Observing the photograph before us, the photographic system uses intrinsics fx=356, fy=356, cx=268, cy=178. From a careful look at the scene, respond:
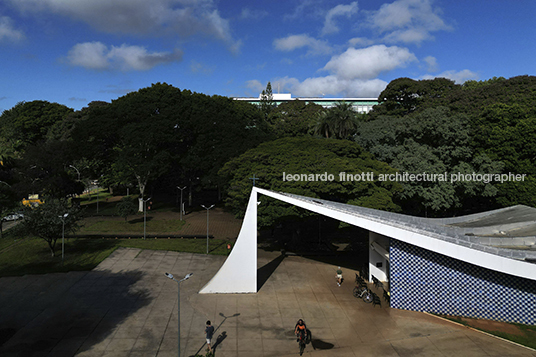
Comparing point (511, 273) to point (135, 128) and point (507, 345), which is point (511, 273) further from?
point (135, 128)

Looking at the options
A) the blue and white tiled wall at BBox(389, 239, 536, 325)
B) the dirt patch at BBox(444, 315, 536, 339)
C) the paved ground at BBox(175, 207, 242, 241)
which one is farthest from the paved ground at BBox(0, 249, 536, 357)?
the paved ground at BBox(175, 207, 242, 241)

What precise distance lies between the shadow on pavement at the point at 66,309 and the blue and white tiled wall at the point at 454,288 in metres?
15.1

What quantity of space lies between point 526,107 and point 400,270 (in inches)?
1148

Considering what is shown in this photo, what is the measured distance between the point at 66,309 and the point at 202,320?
26.6ft

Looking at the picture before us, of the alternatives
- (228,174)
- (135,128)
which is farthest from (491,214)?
(135,128)

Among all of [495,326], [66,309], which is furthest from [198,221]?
[495,326]

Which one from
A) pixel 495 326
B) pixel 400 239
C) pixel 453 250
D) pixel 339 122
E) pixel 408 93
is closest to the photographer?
pixel 453 250

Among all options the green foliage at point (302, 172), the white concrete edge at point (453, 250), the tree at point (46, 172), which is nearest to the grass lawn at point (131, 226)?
the tree at point (46, 172)

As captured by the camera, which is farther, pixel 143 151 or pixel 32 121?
pixel 32 121

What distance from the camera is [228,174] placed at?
119ft

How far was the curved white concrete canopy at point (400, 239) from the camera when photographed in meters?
17.1

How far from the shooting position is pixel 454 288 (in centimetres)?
1931

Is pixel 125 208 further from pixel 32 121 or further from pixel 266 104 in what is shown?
pixel 32 121

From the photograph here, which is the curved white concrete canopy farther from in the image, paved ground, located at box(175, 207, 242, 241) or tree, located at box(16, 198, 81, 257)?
tree, located at box(16, 198, 81, 257)
